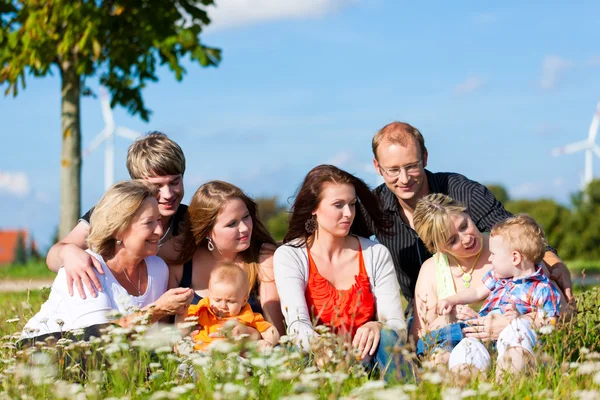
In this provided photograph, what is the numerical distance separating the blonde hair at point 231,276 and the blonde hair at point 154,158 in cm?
109

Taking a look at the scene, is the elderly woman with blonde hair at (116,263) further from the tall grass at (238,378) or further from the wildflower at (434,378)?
the wildflower at (434,378)

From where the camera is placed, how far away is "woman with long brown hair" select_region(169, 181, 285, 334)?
18.8ft

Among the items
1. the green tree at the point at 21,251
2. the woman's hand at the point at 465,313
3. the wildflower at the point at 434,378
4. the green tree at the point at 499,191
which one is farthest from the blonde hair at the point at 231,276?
the green tree at the point at 499,191

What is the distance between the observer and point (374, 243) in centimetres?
588

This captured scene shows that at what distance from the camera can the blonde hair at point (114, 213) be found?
530cm

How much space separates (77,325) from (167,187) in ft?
4.71

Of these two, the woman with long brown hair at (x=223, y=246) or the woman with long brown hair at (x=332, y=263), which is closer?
the woman with long brown hair at (x=332, y=263)

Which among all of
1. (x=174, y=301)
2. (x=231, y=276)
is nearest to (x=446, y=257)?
(x=231, y=276)

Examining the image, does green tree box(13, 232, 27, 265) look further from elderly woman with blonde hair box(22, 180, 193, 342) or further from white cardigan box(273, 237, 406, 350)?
white cardigan box(273, 237, 406, 350)

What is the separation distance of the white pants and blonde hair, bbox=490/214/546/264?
1.89ft

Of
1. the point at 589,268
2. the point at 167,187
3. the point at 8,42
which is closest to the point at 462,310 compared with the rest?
the point at 167,187

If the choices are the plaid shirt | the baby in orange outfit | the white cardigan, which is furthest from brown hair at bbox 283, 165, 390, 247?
the plaid shirt

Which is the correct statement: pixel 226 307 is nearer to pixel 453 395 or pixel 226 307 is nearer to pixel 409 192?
pixel 409 192

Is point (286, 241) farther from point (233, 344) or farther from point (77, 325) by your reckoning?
point (233, 344)
